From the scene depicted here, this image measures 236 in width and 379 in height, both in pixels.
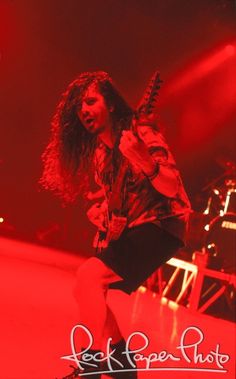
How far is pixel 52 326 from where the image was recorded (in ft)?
7.04

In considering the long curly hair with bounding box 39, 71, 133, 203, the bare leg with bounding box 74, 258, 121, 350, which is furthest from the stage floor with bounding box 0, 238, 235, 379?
the long curly hair with bounding box 39, 71, 133, 203

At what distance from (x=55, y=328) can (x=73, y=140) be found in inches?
31.4

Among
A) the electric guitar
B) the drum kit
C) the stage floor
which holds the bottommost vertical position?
the stage floor

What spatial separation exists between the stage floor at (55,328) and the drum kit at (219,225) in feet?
2.67

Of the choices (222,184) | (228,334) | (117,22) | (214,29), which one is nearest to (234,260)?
(222,184)

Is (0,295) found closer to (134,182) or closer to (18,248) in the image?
(18,248)

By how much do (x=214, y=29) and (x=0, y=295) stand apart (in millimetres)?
1920

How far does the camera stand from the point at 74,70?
2.29 meters

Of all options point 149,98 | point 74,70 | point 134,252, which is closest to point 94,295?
point 134,252

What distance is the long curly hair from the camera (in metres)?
2.12

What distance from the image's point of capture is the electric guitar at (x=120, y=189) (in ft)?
6.54

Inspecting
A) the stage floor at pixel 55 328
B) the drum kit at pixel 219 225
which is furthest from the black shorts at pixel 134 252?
the drum kit at pixel 219 225

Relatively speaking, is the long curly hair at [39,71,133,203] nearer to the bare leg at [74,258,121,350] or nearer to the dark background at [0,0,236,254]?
the dark background at [0,0,236,254]

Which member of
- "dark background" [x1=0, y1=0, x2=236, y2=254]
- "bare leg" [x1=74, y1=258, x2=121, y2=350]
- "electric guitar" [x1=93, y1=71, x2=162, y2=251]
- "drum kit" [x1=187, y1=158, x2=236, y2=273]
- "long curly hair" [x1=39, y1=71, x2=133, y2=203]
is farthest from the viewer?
"drum kit" [x1=187, y1=158, x2=236, y2=273]
